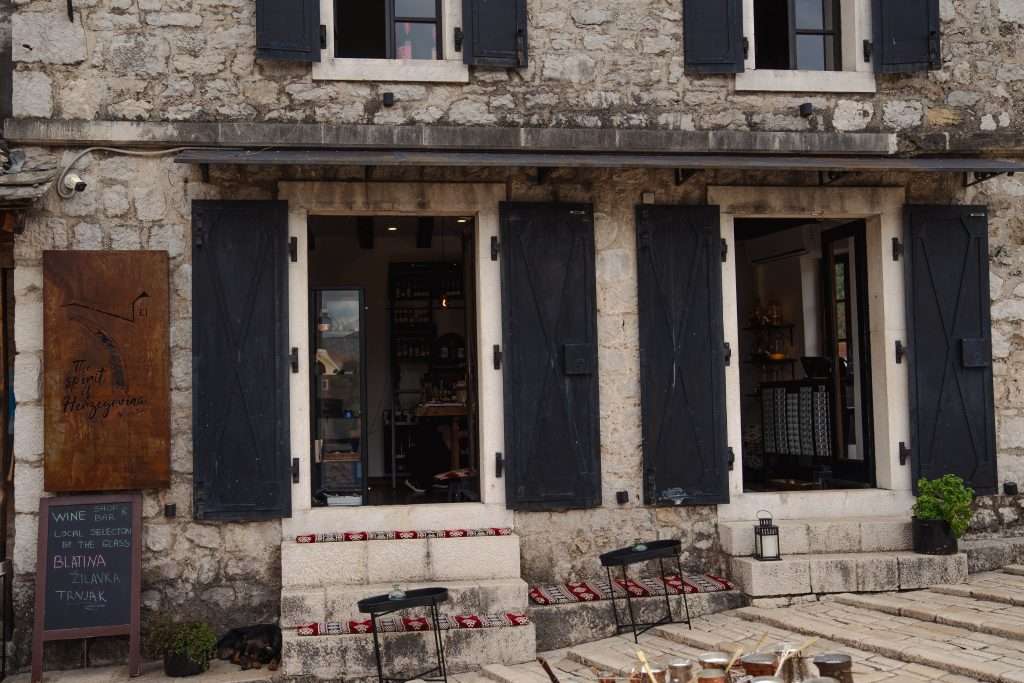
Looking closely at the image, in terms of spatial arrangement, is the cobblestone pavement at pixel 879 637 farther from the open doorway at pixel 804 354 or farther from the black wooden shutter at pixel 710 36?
the black wooden shutter at pixel 710 36

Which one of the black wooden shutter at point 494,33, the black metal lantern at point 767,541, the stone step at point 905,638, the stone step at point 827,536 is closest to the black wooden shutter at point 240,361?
the black wooden shutter at point 494,33

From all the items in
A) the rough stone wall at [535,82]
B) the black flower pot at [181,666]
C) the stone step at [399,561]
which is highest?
the rough stone wall at [535,82]

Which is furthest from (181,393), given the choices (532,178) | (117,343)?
(532,178)

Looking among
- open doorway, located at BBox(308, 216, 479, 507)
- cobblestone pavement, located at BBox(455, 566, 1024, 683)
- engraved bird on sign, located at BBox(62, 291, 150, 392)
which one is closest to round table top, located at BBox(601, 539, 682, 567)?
cobblestone pavement, located at BBox(455, 566, 1024, 683)

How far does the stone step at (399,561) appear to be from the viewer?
24.6 feet

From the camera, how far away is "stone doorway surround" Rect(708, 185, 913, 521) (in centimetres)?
839

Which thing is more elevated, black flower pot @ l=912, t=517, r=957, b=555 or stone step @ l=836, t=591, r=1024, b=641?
black flower pot @ l=912, t=517, r=957, b=555

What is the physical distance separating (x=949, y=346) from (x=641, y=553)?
10.2 feet

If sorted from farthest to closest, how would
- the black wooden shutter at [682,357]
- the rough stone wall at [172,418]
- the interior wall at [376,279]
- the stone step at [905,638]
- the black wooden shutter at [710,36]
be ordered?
the interior wall at [376,279]
the black wooden shutter at [710,36]
the black wooden shutter at [682,357]
the rough stone wall at [172,418]
the stone step at [905,638]

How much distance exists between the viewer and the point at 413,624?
7.09 m

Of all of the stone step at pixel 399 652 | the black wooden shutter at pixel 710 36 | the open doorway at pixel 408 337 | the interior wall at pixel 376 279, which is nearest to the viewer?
the stone step at pixel 399 652

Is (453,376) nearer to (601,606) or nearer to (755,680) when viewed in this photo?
(601,606)

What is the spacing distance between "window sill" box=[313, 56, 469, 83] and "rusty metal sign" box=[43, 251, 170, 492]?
1771 mm

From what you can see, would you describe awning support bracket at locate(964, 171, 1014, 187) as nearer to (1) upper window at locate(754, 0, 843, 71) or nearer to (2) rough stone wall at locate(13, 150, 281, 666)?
(1) upper window at locate(754, 0, 843, 71)
